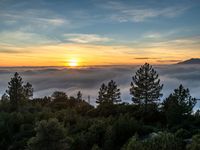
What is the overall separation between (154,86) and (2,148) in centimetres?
3378

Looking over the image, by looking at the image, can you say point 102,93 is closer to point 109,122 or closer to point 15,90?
point 15,90

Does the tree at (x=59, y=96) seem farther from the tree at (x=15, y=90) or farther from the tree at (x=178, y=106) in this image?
the tree at (x=178, y=106)

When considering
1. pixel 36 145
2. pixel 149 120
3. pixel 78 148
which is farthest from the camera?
pixel 149 120

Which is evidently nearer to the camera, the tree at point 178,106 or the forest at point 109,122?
the forest at point 109,122

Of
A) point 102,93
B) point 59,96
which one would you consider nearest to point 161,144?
point 102,93

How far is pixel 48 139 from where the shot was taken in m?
37.0

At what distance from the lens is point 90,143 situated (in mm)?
45531

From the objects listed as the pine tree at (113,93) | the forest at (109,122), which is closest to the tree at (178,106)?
the forest at (109,122)

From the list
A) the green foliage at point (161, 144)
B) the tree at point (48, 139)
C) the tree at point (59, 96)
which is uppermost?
the green foliage at point (161, 144)

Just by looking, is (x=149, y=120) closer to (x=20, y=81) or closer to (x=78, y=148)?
(x=78, y=148)

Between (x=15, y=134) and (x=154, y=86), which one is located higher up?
(x=154, y=86)

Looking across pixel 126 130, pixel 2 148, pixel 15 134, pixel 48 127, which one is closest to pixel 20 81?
pixel 15 134

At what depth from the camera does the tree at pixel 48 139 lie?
3666 cm

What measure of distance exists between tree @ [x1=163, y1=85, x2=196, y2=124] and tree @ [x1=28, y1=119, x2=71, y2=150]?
2335 centimetres
